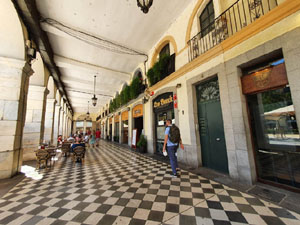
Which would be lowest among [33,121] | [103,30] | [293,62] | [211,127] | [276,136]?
[276,136]

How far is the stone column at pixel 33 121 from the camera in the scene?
536 centimetres

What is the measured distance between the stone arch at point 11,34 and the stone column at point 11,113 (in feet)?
0.75

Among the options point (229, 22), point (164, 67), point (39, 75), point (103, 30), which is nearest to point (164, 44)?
point (164, 67)

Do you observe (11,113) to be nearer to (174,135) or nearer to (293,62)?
(174,135)

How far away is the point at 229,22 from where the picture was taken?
341cm

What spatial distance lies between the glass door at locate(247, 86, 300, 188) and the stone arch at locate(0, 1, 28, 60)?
6556 millimetres

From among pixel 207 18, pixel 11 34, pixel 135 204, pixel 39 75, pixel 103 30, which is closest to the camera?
pixel 135 204

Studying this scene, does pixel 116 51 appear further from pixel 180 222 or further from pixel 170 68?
pixel 180 222

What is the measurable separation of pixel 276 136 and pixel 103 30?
6.73 m

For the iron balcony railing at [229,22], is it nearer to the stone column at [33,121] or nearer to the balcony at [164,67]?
the balcony at [164,67]

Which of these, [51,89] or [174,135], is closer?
[174,135]

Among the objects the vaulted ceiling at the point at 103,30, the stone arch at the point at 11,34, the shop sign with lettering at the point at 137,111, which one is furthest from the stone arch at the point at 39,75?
the shop sign with lettering at the point at 137,111

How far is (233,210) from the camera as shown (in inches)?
74.0

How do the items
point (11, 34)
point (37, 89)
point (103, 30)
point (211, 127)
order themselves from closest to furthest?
point (11, 34)
point (211, 127)
point (103, 30)
point (37, 89)
